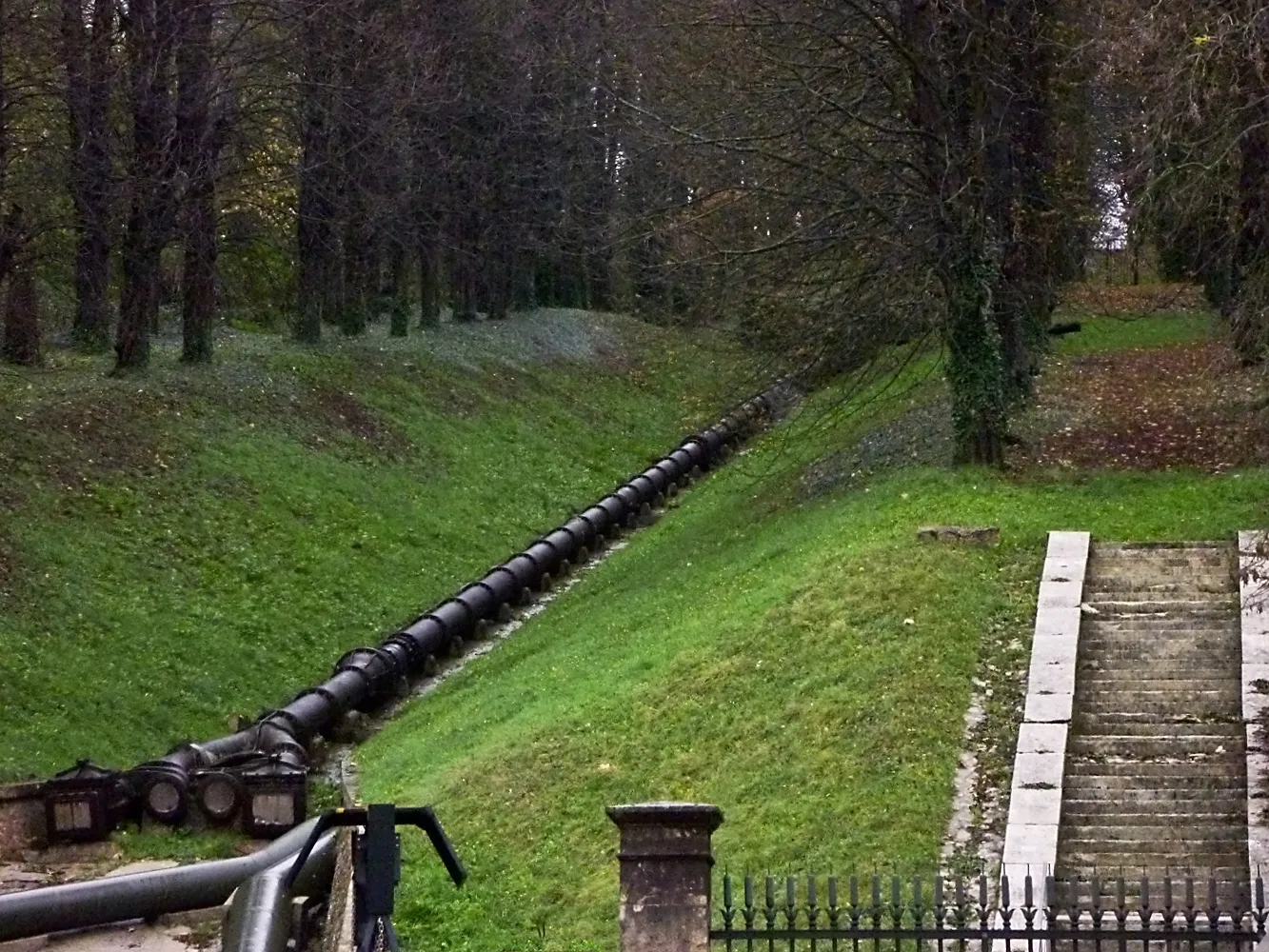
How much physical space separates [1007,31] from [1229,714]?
13120 mm

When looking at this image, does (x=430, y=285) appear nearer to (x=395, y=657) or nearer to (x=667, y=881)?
(x=395, y=657)

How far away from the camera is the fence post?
9.66 m

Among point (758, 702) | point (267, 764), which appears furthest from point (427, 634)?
point (758, 702)

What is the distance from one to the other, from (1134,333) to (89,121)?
23669 mm

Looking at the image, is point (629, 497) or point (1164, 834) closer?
point (1164, 834)

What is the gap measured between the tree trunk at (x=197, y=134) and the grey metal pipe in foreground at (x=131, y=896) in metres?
17.2

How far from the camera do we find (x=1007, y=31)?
83.4 ft

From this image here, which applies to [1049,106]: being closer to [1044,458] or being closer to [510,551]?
[1044,458]

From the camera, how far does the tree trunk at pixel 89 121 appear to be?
2708 cm

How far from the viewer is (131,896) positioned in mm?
14797

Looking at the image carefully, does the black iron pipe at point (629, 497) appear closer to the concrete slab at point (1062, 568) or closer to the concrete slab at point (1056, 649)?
the concrete slab at point (1062, 568)

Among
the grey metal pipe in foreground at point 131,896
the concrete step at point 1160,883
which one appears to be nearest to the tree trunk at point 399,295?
the grey metal pipe in foreground at point 131,896

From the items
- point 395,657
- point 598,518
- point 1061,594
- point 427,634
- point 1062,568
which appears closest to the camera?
point 1061,594

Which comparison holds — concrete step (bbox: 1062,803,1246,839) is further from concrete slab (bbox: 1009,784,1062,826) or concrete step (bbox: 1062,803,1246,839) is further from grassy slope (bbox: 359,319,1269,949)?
grassy slope (bbox: 359,319,1269,949)
